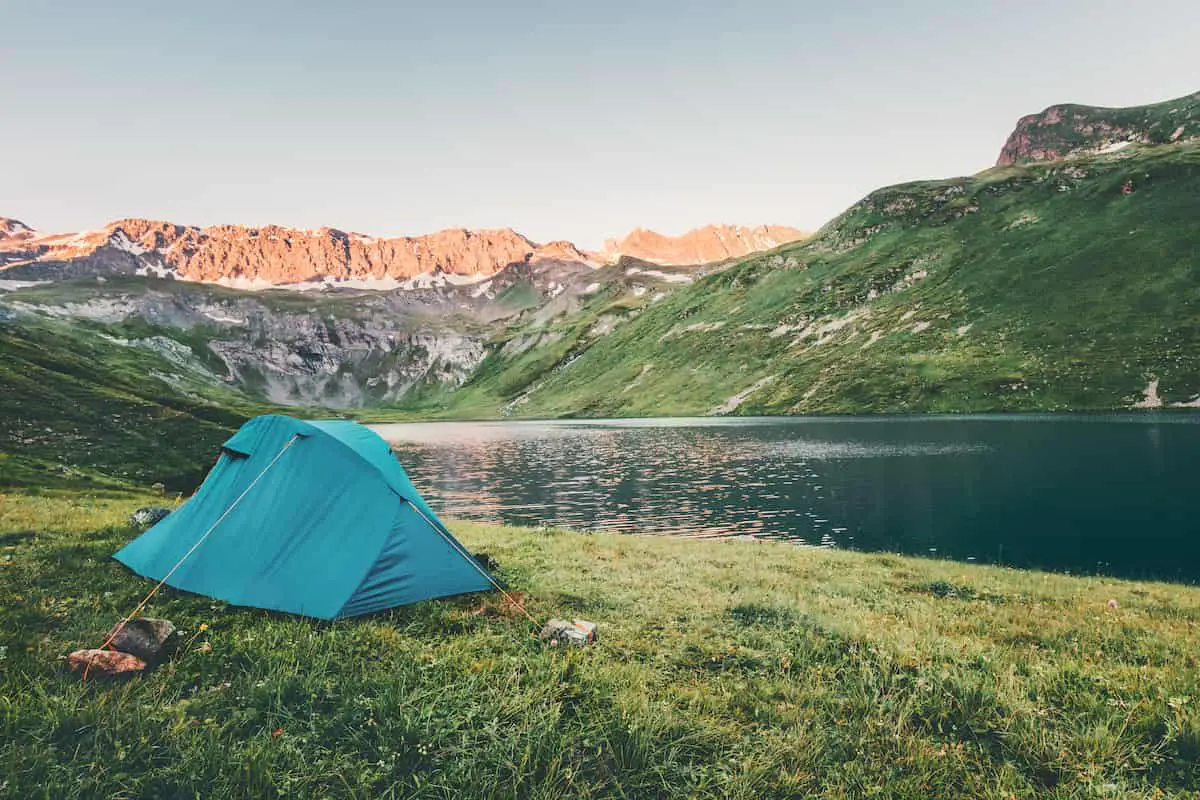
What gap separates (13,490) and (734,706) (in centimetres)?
3857

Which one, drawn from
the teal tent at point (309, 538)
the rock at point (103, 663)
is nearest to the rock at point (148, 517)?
the teal tent at point (309, 538)

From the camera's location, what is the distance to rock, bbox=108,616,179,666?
9.05 m

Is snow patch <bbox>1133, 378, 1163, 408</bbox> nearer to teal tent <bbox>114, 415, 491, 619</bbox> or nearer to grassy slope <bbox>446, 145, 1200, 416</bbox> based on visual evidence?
grassy slope <bbox>446, 145, 1200, 416</bbox>

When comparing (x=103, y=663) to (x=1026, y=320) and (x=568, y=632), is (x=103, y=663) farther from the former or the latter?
(x=1026, y=320)

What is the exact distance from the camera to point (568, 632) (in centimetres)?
1068

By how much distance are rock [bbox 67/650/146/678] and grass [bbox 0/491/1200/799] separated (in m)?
0.22

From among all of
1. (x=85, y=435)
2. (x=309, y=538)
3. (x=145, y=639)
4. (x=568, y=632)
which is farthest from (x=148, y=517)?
(x=85, y=435)

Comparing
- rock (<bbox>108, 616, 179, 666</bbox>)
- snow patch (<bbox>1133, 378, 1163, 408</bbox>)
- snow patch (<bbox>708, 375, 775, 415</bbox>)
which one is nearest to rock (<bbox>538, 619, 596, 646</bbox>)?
rock (<bbox>108, 616, 179, 666</bbox>)

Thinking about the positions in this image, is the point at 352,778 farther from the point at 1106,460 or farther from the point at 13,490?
the point at 1106,460

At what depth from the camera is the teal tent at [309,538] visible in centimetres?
1227

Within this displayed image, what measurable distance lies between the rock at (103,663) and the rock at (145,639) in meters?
0.33

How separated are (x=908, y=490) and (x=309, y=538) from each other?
4642cm

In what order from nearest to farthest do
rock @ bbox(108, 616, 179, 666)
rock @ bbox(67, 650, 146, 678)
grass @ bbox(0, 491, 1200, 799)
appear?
grass @ bbox(0, 491, 1200, 799), rock @ bbox(67, 650, 146, 678), rock @ bbox(108, 616, 179, 666)

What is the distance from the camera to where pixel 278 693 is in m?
7.93
